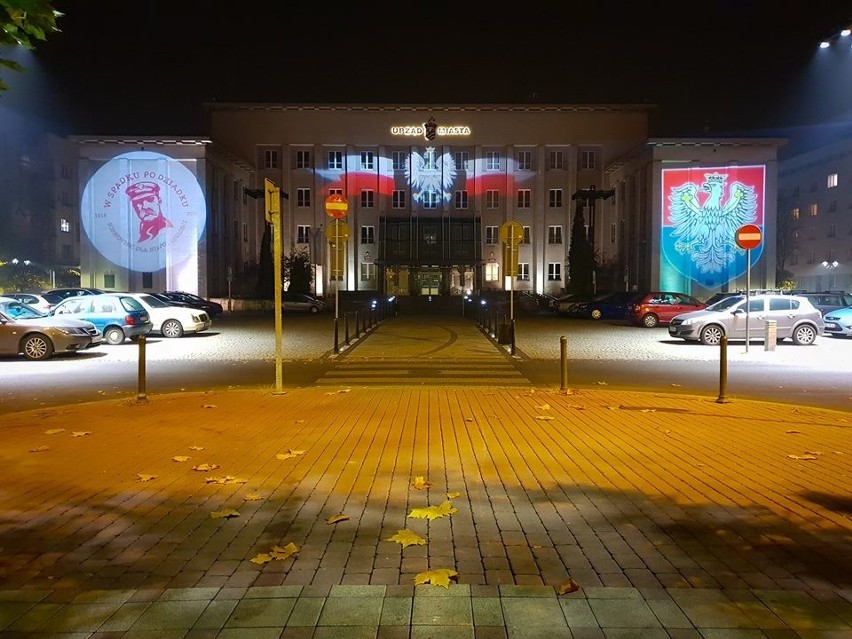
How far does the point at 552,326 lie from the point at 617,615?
29.5 m

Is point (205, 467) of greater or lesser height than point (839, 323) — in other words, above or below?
below

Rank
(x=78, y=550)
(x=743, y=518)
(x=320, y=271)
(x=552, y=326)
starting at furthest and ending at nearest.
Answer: (x=320, y=271) → (x=552, y=326) → (x=743, y=518) → (x=78, y=550)

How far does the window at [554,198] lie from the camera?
67188mm

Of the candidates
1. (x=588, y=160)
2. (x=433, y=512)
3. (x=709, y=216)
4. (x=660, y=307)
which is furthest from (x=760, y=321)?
(x=588, y=160)

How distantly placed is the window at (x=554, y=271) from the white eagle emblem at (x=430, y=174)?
11.8m

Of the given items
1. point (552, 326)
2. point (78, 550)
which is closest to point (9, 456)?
point (78, 550)

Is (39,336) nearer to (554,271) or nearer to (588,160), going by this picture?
(554,271)

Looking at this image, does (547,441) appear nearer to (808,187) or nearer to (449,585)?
(449,585)

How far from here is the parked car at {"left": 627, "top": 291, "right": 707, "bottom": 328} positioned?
3078cm

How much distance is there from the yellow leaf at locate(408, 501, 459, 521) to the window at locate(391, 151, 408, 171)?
63894 mm

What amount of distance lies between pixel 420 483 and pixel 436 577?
2.00 metres

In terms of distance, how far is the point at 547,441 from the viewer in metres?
7.90

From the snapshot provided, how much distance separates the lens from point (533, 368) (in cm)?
1638

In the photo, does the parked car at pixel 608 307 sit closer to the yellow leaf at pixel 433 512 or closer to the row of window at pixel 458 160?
the row of window at pixel 458 160
